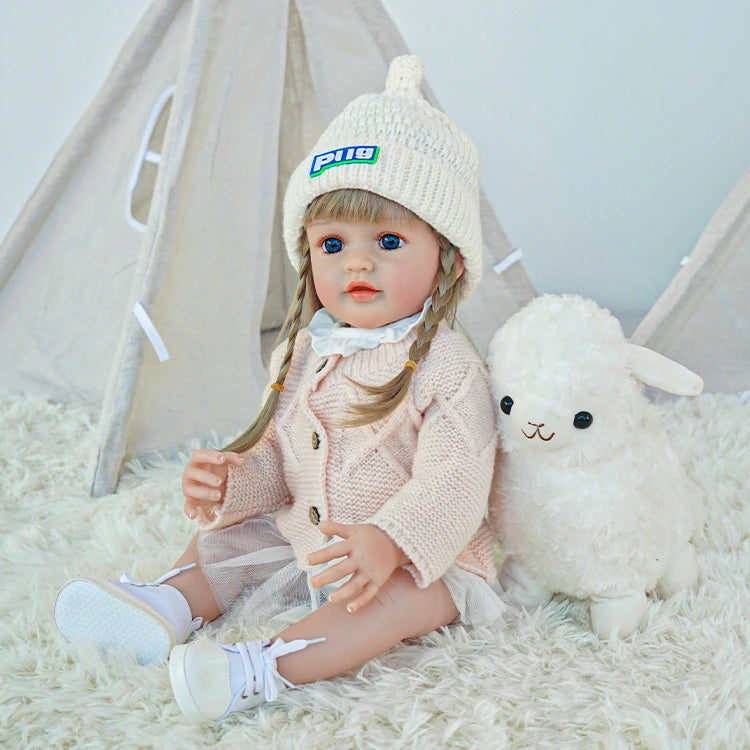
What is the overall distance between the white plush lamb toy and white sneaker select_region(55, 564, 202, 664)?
16.5 inches

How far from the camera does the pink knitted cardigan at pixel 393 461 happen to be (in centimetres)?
95

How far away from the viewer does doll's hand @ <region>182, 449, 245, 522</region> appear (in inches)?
41.2

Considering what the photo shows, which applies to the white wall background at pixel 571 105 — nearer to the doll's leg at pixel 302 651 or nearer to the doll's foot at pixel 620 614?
the doll's foot at pixel 620 614

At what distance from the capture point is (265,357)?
1.83 metres

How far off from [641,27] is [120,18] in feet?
4.38

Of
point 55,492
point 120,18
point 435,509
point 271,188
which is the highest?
point 120,18

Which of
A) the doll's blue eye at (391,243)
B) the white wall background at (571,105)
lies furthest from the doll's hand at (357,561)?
the white wall background at (571,105)

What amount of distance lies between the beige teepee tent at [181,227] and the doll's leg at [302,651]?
637mm

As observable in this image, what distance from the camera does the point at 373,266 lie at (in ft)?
3.29

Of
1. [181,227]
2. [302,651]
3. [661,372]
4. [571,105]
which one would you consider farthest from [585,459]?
[571,105]

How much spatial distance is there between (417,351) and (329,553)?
268mm

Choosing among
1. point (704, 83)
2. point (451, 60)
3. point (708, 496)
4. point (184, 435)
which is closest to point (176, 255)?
point (184, 435)

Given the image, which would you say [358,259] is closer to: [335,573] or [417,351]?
[417,351]

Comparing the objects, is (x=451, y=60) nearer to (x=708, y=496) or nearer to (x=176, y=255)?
(x=176, y=255)
